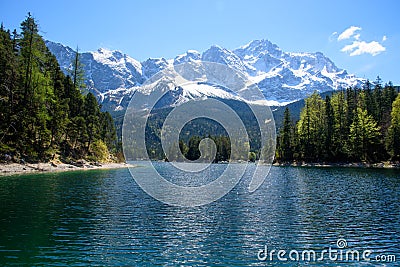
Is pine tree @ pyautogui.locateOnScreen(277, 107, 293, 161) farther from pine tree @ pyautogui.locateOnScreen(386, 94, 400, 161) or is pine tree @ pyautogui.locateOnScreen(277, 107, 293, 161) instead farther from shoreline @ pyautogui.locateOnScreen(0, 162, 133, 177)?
shoreline @ pyautogui.locateOnScreen(0, 162, 133, 177)

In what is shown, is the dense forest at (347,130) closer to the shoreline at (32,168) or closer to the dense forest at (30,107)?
the dense forest at (30,107)

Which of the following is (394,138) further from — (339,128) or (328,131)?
(328,131)

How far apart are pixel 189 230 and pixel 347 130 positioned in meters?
94.6

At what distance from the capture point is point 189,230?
837 inches

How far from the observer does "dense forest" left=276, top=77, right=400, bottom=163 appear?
92.9 metres

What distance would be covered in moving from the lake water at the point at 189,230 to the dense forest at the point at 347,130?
65.9 m

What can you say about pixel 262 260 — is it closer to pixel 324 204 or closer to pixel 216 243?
pixel 216 243

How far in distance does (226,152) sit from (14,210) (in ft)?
568

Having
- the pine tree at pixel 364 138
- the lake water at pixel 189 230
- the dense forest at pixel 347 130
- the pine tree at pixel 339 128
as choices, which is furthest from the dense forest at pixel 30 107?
the pine tree at pixel 364 138

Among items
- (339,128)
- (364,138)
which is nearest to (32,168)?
(364,138)

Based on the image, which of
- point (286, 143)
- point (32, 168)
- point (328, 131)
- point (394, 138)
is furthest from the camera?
point (286, 143)

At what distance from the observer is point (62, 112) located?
248 ft

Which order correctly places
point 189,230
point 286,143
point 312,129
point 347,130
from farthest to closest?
point 286,143 → point 312,129 → point 347,130 → point 189,230

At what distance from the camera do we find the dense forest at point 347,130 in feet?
305
